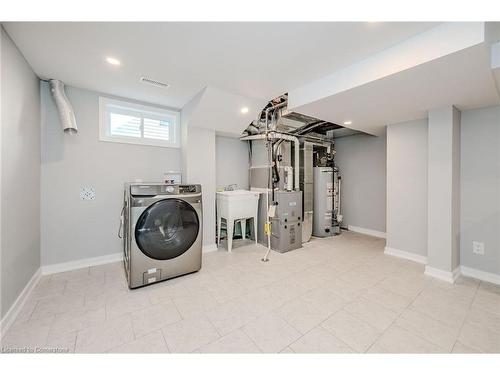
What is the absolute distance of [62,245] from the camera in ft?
8.55

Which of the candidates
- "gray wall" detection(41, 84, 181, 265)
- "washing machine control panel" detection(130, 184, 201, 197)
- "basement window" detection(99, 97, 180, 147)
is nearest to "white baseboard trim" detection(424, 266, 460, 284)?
"washing machine control panel" detection(130, 184, 201, 197)

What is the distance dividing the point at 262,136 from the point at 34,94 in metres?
3.09

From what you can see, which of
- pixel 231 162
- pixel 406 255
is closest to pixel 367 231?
pixel 406 255

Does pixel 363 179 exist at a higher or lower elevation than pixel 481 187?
higher

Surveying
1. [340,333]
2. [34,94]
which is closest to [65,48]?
[34,94]

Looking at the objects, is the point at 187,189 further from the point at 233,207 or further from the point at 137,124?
the point at 137,124

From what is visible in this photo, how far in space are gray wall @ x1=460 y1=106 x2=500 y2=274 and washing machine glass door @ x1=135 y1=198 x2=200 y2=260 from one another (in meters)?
3.56

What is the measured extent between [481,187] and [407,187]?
2.46 feet

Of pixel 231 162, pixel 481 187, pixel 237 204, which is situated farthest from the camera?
pixel 231 162

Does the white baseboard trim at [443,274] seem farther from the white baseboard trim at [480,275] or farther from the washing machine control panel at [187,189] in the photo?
the washing machine control panel at [187,189]

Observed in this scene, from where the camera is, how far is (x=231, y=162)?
14.1ft

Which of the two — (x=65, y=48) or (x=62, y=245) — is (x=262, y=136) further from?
(x=62, y=245)

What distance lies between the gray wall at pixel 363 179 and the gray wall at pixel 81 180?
14.9ft
